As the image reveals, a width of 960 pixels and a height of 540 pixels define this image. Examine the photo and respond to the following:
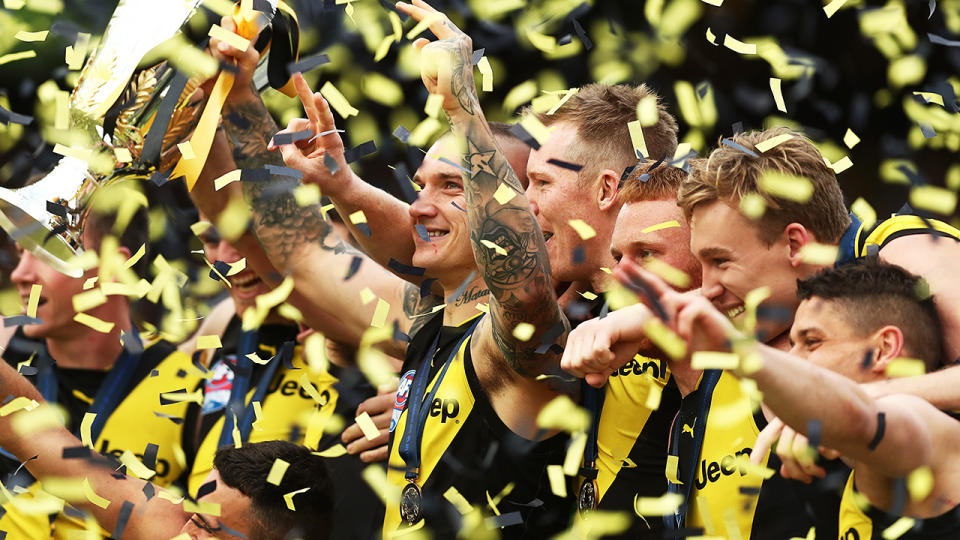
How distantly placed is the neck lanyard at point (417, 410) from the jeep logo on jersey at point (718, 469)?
790mm

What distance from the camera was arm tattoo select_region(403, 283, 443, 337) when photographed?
3682 mm

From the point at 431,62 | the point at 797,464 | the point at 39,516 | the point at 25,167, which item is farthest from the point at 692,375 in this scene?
the point at 25,167

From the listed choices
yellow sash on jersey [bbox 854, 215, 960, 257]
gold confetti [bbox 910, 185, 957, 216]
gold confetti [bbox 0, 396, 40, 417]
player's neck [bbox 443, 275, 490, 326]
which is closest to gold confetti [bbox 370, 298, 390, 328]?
player's neck [bbox 443, 275, 490, 326]

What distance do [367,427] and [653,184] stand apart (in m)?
1.19

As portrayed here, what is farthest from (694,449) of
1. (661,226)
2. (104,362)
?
(104,362)

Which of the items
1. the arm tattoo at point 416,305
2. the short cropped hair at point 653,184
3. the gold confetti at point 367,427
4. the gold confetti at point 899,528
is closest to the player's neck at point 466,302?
the arm tattoo at point 416,305

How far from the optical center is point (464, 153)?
288 centimetres

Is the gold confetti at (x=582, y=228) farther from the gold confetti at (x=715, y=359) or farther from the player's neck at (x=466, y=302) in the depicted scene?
the gold confetti at (x=715, y=359)

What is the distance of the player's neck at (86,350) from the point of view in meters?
4.82

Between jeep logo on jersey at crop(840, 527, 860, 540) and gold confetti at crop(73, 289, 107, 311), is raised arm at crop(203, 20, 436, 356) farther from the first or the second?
jeep logo on jersey at crop(840, 527, 860, 540)

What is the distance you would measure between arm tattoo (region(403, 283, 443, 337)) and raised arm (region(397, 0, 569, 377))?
0.80 metres

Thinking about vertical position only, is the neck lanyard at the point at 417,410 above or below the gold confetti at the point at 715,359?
below

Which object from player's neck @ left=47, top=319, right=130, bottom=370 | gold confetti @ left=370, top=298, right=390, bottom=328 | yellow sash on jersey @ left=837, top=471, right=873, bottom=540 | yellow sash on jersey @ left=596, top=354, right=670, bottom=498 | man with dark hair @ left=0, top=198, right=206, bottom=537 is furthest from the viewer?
player's neck @ left=47, top=319, right=130, bottom=370

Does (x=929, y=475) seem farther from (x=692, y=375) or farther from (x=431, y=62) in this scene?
(x=431, y=62)
